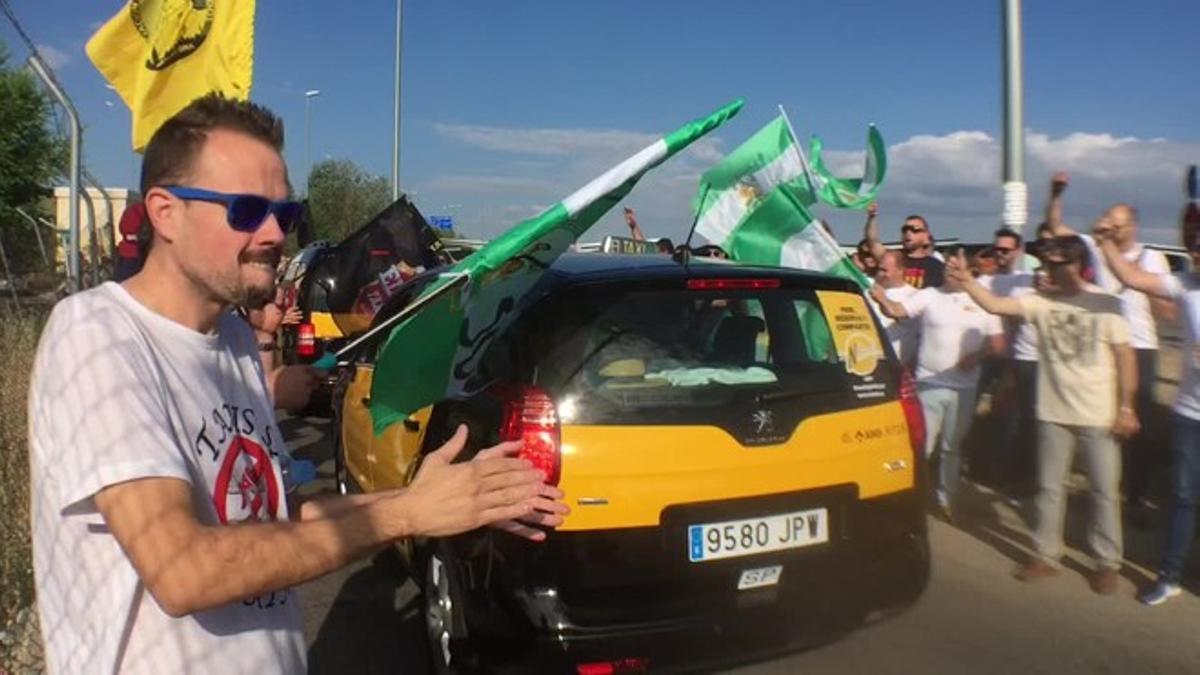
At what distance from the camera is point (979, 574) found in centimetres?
568

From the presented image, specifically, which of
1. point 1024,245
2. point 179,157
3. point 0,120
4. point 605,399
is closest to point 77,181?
point 605,399

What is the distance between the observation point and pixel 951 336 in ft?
21.7

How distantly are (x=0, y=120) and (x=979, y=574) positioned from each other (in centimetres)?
3339

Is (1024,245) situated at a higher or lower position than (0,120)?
lower

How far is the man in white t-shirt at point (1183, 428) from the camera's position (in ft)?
16.3

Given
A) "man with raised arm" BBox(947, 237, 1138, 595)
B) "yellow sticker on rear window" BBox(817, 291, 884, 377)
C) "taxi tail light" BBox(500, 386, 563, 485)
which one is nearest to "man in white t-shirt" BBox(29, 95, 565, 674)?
"taxi tail light" BBox(500, 386, 563, 485)

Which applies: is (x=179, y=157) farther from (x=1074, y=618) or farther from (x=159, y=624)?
(x=1074, y=618)

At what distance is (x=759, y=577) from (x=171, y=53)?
9.48ft

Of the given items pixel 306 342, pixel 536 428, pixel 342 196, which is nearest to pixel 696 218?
pixel 536 428

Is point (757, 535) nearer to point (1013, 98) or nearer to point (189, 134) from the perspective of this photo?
point (189, 134)

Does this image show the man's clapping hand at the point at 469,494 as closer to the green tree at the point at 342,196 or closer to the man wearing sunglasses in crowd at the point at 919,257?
the man wearing sunglasses in crowd at the point at 919,257

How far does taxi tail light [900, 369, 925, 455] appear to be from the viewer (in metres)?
Answer: 3.91

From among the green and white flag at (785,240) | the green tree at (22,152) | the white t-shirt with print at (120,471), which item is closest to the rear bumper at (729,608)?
the white t-shirt with print at (120,471)

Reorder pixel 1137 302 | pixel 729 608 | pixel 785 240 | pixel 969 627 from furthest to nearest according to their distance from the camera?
pixel 1137 302 < pixel 785 240 < pixel 969 627 < pixel 729 608
